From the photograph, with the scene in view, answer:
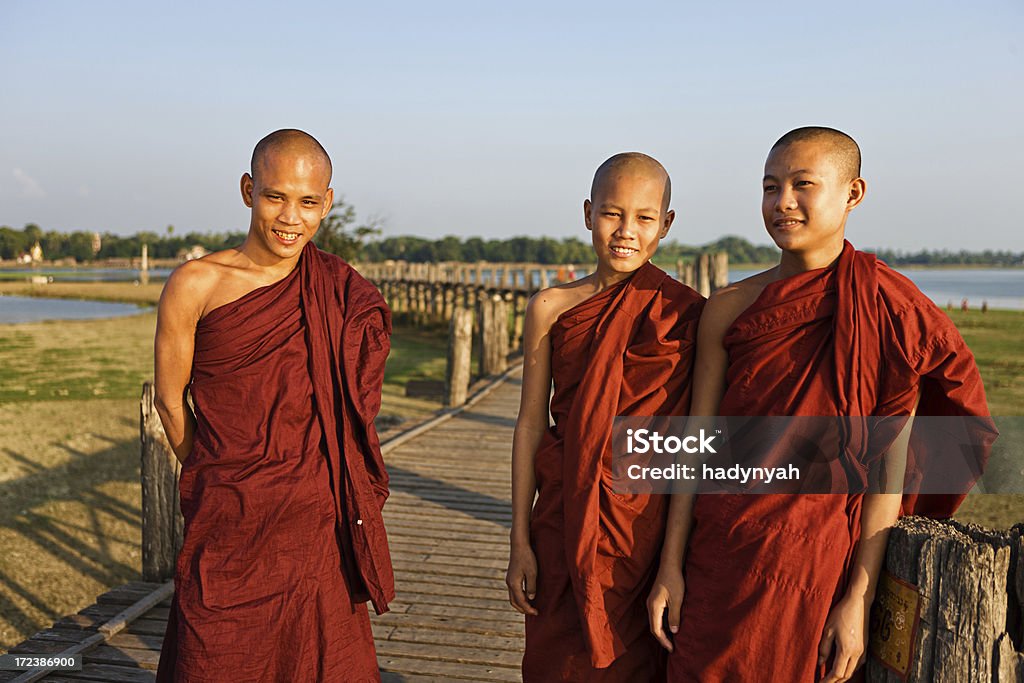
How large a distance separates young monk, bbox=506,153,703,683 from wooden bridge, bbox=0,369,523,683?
1446 mm

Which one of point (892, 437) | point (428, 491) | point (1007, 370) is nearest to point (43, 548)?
point (428, 491)

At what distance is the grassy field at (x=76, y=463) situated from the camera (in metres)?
7.02

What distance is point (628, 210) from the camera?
7.29 ft

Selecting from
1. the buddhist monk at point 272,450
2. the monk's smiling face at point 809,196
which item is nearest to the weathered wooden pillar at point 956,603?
the monk's smiling face at point 809,196

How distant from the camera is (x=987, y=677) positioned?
1.72m

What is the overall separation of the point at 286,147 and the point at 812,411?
179 centimetres

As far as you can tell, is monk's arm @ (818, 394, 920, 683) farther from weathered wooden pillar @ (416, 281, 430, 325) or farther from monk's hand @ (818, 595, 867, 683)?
weathered wooden pillar @ (416, 281, 430, 325)

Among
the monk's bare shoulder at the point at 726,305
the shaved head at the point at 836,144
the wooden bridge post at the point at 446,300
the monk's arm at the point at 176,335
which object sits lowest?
the wooden bridge post at the point at 446,300

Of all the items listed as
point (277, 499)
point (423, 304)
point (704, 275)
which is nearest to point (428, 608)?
point (277, 499)

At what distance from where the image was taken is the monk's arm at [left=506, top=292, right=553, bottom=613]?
2.30 meters

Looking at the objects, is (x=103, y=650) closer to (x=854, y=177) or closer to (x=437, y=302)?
(x=854, y=177)

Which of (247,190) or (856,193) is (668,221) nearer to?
(856,193)

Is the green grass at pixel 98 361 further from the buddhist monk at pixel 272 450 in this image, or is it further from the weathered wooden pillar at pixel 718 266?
the buddhist monk at pixel 272 450

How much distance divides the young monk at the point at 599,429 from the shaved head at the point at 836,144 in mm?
394
